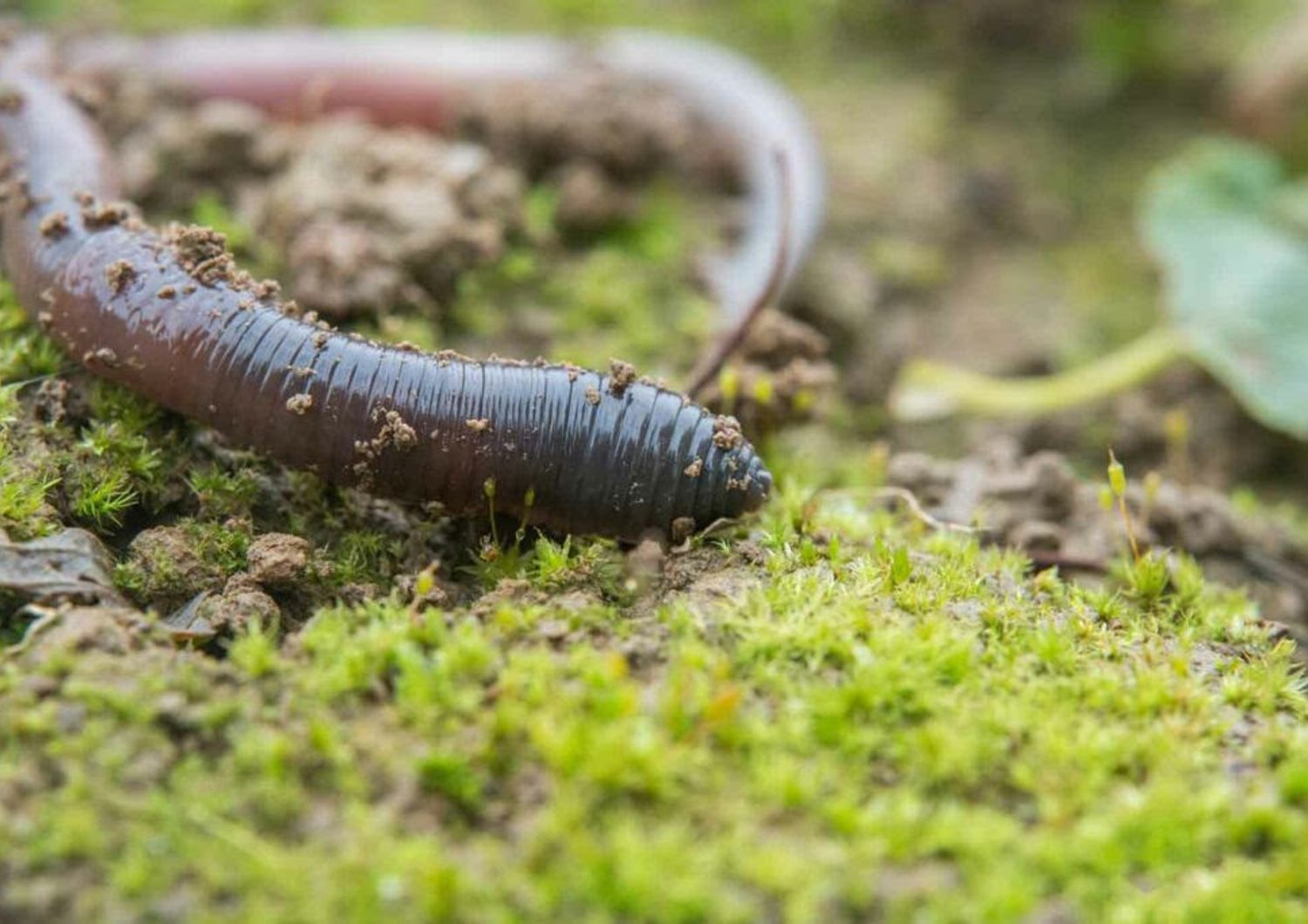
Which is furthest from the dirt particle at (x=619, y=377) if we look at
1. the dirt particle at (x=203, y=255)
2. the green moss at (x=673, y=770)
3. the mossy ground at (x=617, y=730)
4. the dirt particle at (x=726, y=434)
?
the dirt particle at (x=203, y=255)

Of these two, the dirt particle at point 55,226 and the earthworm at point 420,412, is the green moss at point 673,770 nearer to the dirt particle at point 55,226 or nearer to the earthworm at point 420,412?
the earthworm at point 420,412

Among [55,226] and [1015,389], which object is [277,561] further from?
[1015,389]

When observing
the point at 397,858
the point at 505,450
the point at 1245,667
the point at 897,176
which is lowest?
the point at 397,858

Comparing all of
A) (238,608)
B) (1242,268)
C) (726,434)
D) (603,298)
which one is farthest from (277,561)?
(1242,268)

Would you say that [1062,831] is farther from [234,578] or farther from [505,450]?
[234,578]

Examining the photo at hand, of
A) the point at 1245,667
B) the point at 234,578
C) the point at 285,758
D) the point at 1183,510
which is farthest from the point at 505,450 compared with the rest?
the point at 1183,510

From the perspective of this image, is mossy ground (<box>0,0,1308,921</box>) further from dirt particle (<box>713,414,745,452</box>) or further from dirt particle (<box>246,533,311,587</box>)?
dirt particle (<box>713,414,745,452</box>)

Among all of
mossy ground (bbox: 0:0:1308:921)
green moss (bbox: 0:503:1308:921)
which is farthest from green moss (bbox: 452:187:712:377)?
green moss (bbox: 0:503:1308:921)
